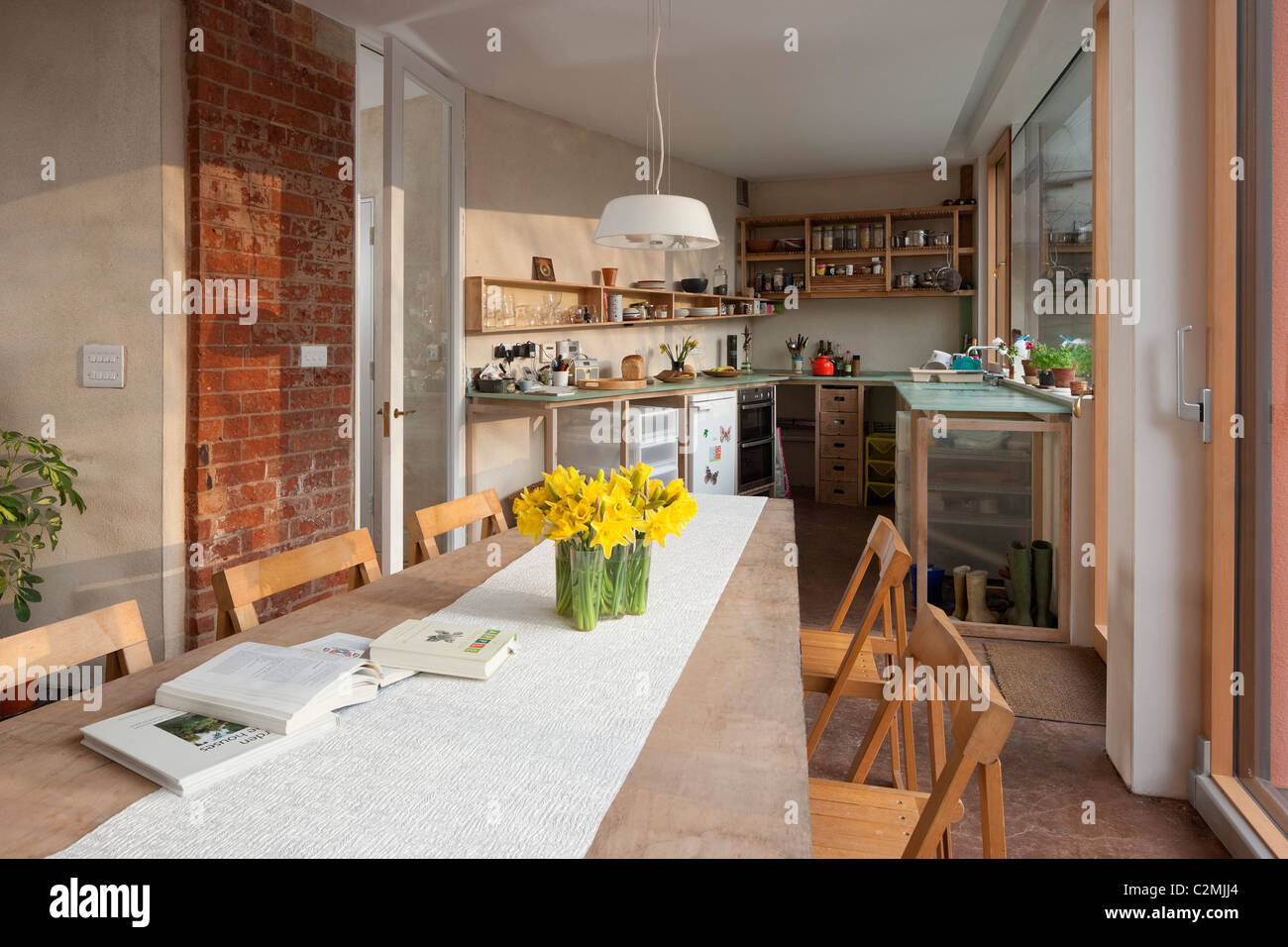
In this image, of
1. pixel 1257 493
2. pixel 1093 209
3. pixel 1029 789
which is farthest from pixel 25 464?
pixel 1093 209

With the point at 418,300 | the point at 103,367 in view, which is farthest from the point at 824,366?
the point at 103,367

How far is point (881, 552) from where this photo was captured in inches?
84.8

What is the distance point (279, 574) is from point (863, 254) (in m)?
6.52

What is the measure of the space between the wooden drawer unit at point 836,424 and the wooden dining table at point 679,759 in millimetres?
5460

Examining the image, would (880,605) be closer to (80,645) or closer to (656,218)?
(656,218)

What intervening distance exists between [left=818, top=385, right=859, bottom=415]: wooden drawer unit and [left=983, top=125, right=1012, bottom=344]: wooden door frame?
112 centimetres

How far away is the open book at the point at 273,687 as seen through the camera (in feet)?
3.87

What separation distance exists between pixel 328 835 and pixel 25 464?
2570 mm

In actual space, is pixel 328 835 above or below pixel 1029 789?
above

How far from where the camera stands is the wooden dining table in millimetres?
929

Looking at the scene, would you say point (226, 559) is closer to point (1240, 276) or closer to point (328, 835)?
point (328, 835)

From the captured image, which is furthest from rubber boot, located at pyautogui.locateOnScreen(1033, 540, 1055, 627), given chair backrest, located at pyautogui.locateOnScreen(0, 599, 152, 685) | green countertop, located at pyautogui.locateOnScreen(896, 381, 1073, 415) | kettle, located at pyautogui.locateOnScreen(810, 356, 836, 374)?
kettle, located at pyautogui.locateOnScreen(810, 356, 836, 374)
